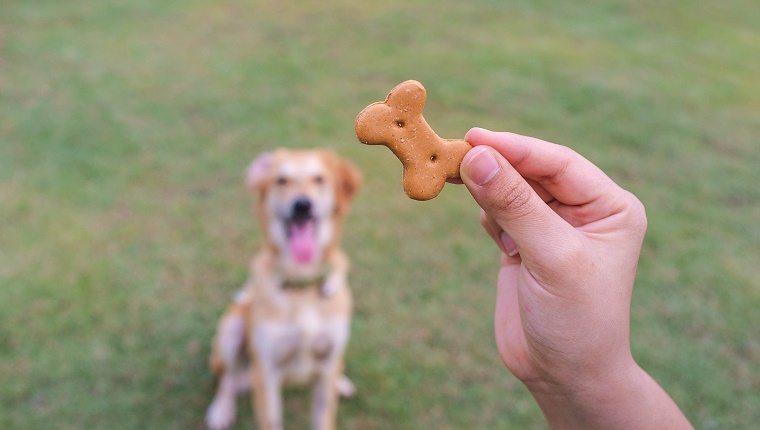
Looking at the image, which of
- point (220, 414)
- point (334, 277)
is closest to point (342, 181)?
point (334, 277)

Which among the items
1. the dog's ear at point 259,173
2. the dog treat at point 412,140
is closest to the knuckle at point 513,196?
the dog treat at point 412,140

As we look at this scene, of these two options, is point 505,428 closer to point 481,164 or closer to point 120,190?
point 481,164

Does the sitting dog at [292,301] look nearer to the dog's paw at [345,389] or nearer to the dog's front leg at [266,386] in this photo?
the dog's front leg at [266,386]

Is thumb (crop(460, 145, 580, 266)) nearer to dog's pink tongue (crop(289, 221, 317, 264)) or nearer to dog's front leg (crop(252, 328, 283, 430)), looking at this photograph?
dog's pink tongue (crop(289, 221, 317, 264))

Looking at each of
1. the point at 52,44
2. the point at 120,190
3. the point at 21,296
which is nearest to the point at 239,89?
the point at 120,190

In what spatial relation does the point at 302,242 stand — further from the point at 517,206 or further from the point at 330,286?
the point at 517,206

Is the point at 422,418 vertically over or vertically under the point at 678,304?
under
